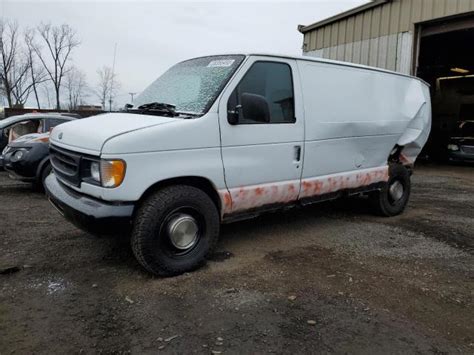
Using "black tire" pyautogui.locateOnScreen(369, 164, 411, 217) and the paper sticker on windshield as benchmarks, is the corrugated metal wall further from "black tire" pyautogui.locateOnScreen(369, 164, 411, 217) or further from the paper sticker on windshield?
the paper sticker on windshield

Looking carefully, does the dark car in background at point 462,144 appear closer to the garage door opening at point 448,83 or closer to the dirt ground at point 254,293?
the garage door opening at point 448,83

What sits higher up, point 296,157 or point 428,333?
point 296,157

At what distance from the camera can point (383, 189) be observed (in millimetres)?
6035

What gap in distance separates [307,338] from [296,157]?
2173 millimetres

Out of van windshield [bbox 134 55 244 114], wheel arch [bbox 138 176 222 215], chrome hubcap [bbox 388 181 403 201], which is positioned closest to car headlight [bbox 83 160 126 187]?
wheel arch [bbox 138 176 222 215]

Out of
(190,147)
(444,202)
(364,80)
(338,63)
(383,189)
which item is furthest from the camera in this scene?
(444,202)

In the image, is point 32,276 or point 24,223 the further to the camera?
point 24,223

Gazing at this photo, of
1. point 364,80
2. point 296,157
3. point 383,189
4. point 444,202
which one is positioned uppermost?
point 364,80

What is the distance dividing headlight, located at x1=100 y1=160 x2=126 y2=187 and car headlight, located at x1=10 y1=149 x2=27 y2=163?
4620mm

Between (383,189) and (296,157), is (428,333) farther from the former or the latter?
(383,189)

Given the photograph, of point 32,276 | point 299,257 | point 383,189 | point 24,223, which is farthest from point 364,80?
point 24,223

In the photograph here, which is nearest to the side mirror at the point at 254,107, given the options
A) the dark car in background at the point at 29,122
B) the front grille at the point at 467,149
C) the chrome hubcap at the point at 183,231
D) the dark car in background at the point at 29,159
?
the chrome hubcap at the point at 183,231

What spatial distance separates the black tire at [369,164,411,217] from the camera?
6.07 meters

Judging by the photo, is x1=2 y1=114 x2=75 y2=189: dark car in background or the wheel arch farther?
x1=2 y1=114 x2=75 y2=189: dark car in background
